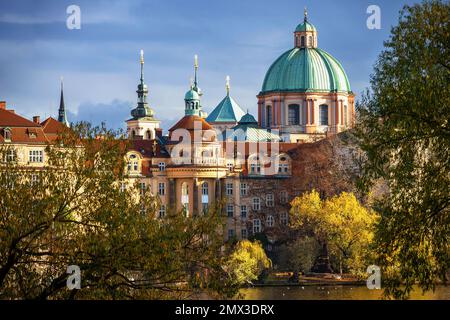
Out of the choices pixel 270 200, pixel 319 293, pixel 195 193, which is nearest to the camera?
pixel 319 293

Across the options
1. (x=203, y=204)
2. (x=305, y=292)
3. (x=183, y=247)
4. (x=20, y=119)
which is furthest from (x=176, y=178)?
(x=183, y=247)

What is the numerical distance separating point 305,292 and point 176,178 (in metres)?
31.6

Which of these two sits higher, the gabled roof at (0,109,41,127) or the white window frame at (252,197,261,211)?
the gabled roof at (0,109,41,127)

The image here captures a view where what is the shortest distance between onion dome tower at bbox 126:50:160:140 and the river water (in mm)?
61109

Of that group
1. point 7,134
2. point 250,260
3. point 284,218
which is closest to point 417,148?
point 250,260

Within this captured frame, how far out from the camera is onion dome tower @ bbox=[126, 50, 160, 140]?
154m

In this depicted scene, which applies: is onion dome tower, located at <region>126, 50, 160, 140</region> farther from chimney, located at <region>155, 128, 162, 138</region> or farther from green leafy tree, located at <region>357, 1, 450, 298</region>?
green leafy tree, located at <region>357, 1, 450, 298</region>

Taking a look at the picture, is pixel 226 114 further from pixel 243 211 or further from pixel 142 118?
pixel 243 211

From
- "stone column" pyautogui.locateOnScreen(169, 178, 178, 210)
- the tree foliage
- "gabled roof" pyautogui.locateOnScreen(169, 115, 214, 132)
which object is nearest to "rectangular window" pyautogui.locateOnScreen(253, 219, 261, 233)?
"stone column" pyautogui.locateOnScreen(169, 178, 178, 210)

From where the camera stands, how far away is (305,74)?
144250mm

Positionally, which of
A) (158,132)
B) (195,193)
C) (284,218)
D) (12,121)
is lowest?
(284,218)

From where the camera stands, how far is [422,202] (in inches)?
1626

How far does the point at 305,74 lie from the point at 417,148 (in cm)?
10273
